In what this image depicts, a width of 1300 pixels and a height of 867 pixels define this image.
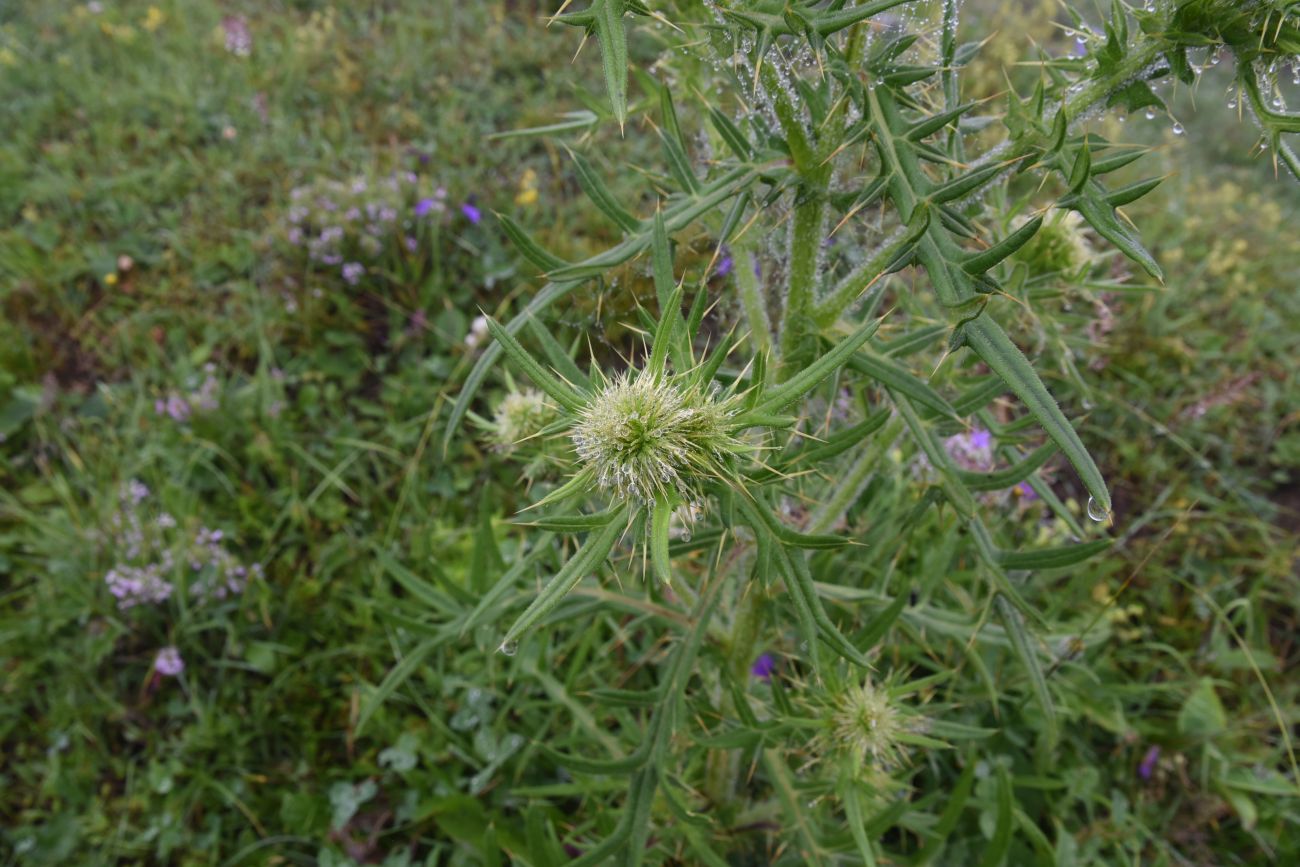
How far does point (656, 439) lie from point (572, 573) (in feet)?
0.63

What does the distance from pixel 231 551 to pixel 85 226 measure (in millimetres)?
2070

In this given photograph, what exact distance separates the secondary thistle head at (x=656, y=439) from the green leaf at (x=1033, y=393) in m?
0.32

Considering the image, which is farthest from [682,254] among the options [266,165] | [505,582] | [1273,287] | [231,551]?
[1273,287]

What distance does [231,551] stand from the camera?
289 cm

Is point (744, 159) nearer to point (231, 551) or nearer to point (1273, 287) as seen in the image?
point (231, 551)

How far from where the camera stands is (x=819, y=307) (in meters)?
1.44

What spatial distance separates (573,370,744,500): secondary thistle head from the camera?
106 cm

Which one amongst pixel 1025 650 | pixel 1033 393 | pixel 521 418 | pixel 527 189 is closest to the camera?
pixel 1033 393

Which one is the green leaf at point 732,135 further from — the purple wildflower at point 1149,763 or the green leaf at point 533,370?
the purple wildflower at point 1149,763

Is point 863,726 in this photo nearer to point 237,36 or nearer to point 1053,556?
point 1053,556

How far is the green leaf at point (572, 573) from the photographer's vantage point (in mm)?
984

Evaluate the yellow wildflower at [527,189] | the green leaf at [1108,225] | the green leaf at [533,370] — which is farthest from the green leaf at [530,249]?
the yellow wildflower at [527,189]

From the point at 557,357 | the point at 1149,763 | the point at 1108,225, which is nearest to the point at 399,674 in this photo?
the point at 557,357

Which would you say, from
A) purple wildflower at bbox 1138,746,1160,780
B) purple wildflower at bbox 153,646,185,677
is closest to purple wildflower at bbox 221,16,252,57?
purple wildflower at bbox 153,646,185,677
